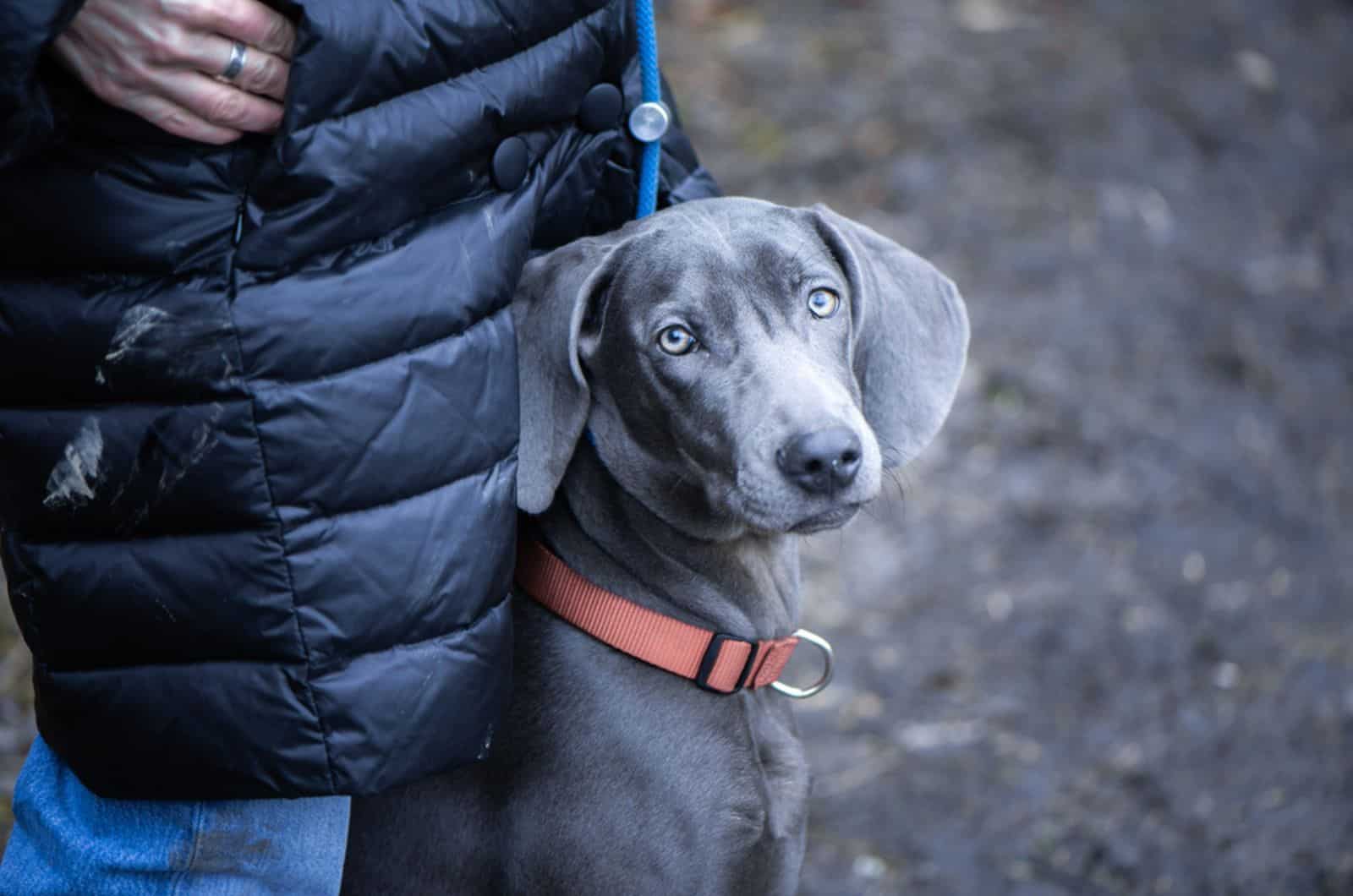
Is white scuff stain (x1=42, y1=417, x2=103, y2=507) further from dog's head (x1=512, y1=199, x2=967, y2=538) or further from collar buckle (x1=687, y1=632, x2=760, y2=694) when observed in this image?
collar buckle (x1=687, y1=632, x2=760, y2=694)

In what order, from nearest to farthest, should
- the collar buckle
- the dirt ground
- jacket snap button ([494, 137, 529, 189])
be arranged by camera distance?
jacket snap button ([494, 137, 529, 189]) → the collar buckle → the dirt ground

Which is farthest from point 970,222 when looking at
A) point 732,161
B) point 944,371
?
point 944,371

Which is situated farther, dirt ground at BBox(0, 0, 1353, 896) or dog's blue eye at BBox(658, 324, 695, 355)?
dirt ground at BBox(0, 0, 1353, 896)

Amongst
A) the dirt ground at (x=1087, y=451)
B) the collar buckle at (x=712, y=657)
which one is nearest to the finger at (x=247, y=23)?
the collar buckle at (x=712, y=657)

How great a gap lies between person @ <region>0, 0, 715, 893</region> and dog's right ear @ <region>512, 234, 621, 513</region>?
19 cm

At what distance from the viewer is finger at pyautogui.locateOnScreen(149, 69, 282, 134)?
74.9 inches

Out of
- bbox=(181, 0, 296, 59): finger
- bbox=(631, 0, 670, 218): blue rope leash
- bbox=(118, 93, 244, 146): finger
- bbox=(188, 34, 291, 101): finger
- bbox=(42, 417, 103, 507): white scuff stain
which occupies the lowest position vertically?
bbox=(42, 417, 103, 507): white scuff stain

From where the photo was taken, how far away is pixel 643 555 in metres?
2.62

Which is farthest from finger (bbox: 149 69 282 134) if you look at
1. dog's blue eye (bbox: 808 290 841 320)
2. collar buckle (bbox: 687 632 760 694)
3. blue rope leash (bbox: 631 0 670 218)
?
collar buckle (bbox: 687 632 760 694)

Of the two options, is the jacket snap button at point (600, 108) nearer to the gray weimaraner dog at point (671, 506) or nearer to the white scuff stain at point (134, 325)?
the gray weimaraner dog at point (671, 506)

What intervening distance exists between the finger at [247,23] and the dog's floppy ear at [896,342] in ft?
3.48

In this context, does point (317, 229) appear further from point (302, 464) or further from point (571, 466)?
point (571, 466)

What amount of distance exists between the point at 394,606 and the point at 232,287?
50 cm

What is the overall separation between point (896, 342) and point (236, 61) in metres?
1.28
